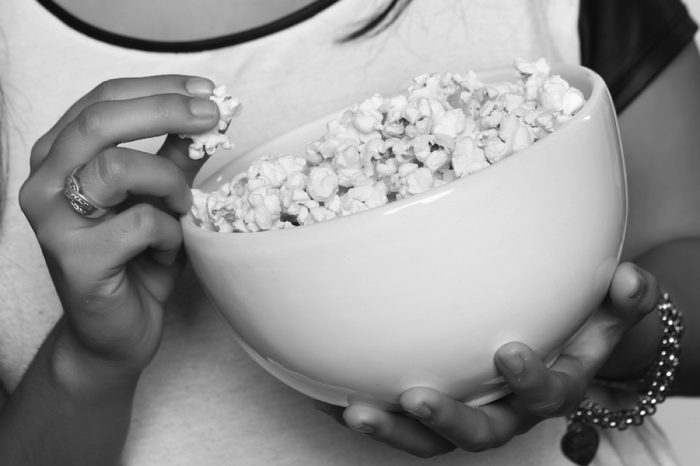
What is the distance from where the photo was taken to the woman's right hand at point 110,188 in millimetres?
583

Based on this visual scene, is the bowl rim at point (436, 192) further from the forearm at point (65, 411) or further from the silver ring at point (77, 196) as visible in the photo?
the forearm at point (65, 411)

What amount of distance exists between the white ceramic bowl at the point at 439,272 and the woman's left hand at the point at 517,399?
0.5 inches

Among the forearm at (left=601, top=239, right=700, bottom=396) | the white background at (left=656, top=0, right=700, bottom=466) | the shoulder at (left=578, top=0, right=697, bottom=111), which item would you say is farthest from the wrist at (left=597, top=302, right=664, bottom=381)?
the white background at (left=656, top=0, right=700, bottom=466)

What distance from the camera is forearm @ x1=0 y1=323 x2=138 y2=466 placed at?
28.4 inches

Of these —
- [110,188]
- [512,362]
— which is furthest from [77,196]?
[512,362]

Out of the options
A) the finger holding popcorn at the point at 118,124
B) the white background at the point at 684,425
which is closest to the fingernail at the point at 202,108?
the finger holding popcorn at the point at 118,124

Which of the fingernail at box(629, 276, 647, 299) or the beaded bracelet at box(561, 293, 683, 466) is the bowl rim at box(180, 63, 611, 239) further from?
the beaded bracelet at box(561, 293, 683, 466)

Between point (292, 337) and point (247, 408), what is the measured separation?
0.36 m

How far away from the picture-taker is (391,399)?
0.59 metres

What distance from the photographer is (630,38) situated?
3.14 ft

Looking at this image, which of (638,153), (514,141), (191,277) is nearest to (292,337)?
(514,141)

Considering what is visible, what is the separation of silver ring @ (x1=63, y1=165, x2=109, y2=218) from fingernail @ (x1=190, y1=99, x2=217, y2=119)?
9 cm

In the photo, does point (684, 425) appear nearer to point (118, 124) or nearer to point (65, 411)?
point (65, 411)

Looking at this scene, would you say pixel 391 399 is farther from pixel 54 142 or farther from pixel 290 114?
pixel 290 114
